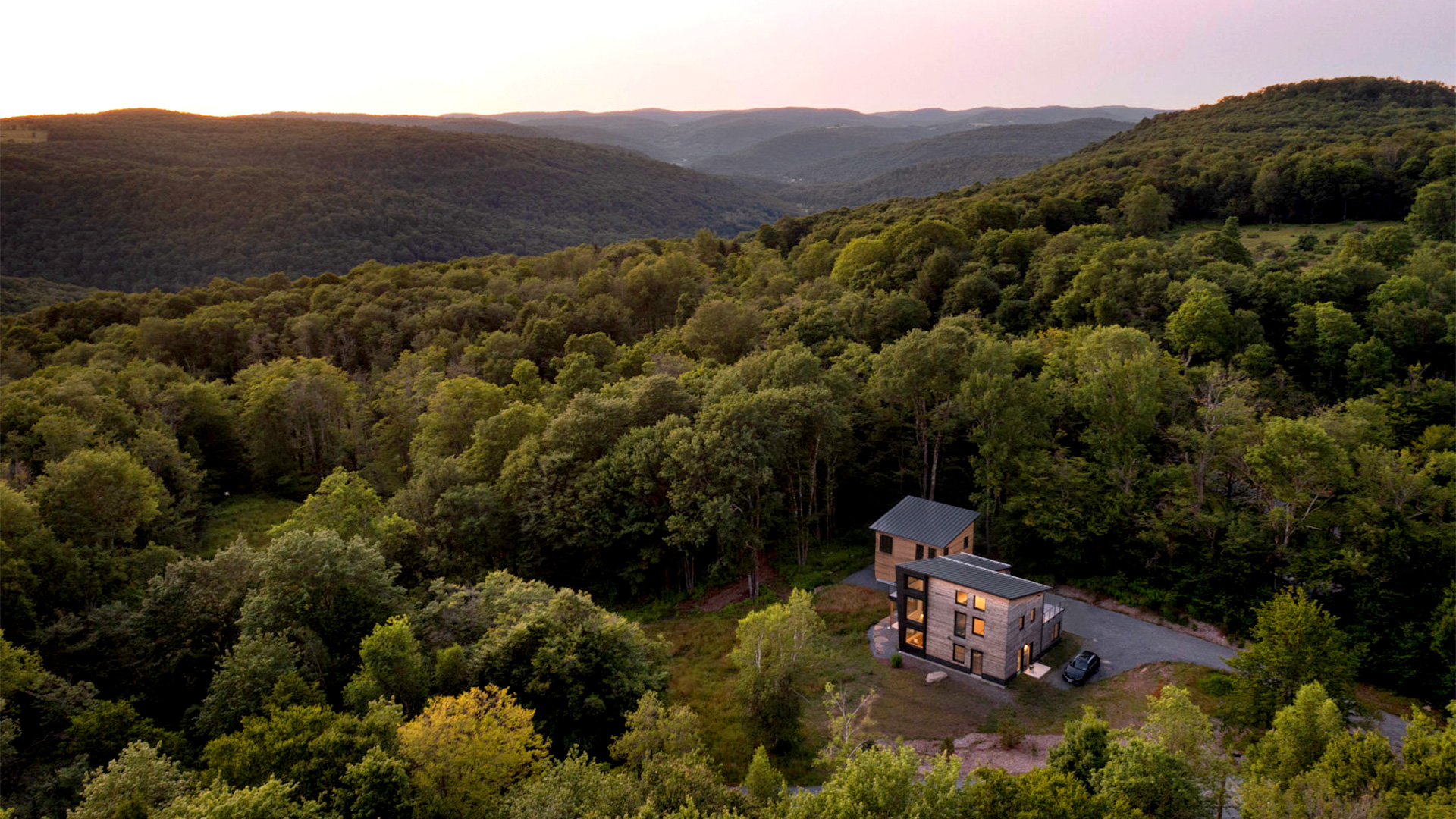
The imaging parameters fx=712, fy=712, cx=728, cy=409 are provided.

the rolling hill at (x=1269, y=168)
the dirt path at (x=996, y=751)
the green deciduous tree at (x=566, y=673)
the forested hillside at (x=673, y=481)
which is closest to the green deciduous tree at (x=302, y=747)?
the forested hillside at (x=673, y=481)

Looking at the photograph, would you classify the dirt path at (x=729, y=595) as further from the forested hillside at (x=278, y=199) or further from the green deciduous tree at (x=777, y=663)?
the forested hillside at (x=278, y=199)

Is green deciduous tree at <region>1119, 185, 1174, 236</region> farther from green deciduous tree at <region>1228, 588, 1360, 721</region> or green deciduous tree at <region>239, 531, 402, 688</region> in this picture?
green deciduous tree at <region>239, 531, 402, 688</region>

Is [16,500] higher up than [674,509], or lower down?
higher up

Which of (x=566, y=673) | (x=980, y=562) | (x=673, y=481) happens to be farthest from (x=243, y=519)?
(x=980, y=562)

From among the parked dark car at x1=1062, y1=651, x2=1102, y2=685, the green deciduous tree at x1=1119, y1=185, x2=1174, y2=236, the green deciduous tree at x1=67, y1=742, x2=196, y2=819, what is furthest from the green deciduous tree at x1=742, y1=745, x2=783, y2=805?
the green deciduous tree at x1=1119, y1=185, x2=1174, y2=236

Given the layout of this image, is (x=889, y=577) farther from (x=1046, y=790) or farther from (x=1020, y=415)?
(x=1046, y=790)

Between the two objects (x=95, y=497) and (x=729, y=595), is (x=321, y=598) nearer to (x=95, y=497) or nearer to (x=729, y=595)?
(x=95, y=497)

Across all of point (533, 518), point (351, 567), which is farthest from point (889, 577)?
point (351, 567)
